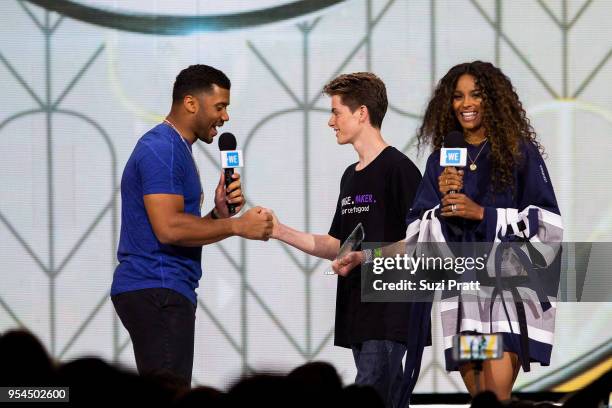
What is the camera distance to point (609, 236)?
5141 mm

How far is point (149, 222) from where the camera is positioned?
3.66 m

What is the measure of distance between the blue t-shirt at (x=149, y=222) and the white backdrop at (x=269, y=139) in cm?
142

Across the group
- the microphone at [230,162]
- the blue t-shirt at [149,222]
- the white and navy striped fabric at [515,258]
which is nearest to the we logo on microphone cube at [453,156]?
the white and navy striped fabric at [515,258]

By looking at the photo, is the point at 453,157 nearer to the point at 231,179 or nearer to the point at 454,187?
the point at 454,187

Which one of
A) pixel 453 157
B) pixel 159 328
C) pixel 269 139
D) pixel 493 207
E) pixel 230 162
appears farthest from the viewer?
pixel 269 139

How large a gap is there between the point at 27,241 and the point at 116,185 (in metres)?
0.47

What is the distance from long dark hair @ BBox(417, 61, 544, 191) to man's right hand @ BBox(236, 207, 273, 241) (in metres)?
0.57

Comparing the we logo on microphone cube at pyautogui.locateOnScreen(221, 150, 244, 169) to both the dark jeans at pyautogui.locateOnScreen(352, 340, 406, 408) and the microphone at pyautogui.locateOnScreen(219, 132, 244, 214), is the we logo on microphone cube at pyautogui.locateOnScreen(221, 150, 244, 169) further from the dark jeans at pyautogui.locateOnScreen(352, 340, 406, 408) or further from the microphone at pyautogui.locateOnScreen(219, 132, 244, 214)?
the dark jeans at pyautogui.locateOnScreen(352, 340, 406, 408)

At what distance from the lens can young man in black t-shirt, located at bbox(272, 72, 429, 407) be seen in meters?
3.81

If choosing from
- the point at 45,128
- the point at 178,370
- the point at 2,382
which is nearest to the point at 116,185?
the point at 45,128

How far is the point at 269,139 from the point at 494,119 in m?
1.78

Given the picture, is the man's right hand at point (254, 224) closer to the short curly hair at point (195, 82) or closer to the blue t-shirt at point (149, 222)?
→ the blue t-shirt at point (149, 222)

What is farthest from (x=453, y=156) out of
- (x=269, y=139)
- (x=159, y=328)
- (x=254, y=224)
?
(x=269, y=139)

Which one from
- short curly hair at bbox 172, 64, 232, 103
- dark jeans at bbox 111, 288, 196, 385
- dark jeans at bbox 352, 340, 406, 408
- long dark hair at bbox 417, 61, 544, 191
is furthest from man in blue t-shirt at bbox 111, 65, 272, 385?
long dark hair at bbox 417, 61, 544, 191
